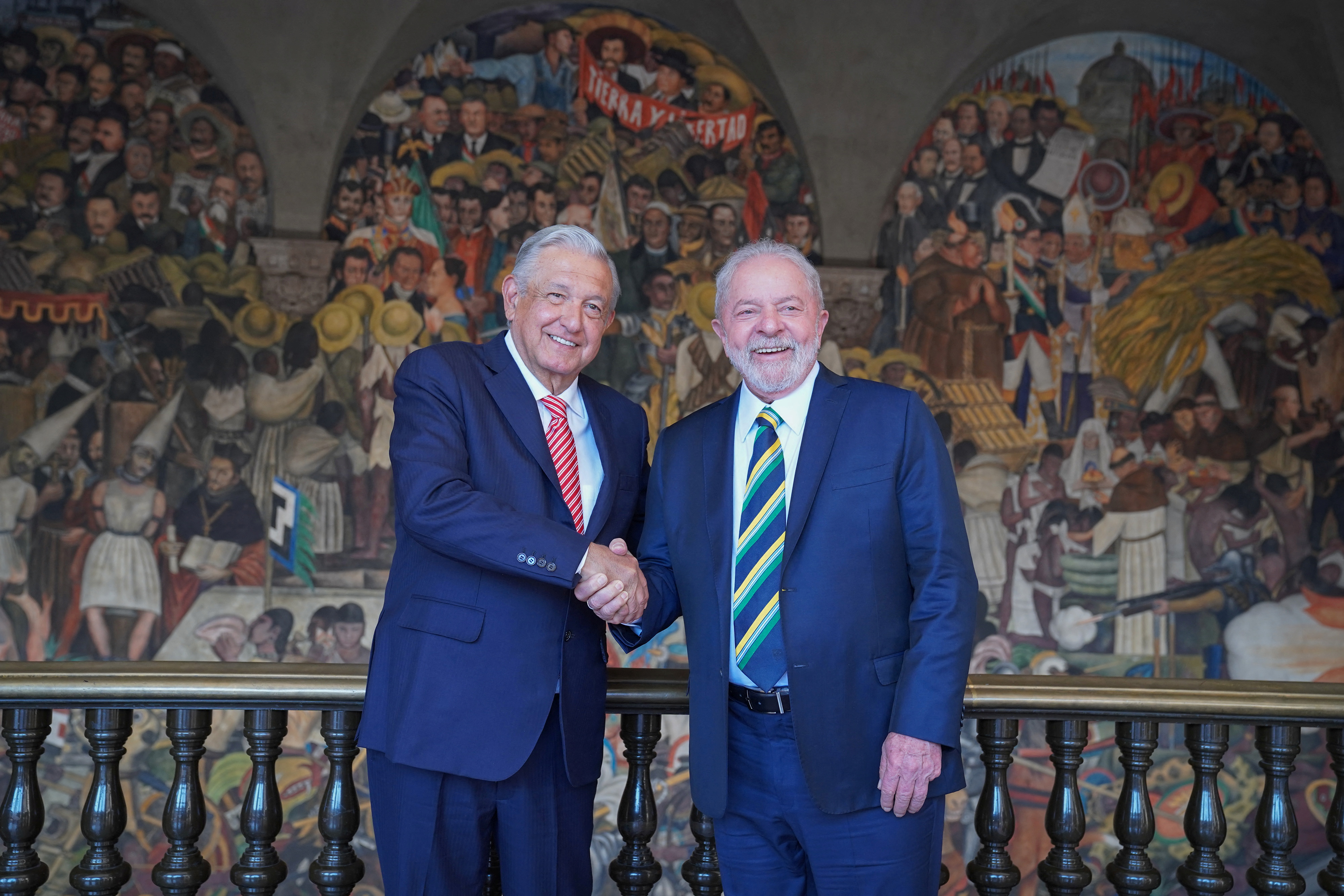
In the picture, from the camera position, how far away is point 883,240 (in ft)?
27.6

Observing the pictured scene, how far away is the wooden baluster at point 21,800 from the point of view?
8.01 feet

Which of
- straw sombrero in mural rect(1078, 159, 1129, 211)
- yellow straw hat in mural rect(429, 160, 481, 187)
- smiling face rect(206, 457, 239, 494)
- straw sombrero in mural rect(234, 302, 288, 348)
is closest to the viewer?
smiling face rect(206, 457, 239, 494)

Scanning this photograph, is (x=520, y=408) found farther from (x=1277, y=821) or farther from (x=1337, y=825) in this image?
(x=1337, y=825)

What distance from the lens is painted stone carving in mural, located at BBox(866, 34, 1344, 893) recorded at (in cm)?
826

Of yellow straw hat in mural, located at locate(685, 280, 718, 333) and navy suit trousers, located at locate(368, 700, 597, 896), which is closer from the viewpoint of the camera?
navy suit trousers, located at locate(368, 700, 597, 896)

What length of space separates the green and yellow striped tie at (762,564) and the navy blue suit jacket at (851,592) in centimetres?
4

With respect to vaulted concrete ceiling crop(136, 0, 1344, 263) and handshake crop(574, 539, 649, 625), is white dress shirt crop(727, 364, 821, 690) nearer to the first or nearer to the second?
handshake crop(574, 539, 649, 625)

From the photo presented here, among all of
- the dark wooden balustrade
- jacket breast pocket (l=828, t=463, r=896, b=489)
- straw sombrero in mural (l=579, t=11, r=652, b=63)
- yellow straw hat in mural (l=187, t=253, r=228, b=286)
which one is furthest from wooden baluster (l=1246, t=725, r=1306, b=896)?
yellow straw hat in mural (l=187, t=253, r=228, b=286)

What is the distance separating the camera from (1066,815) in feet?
8.25

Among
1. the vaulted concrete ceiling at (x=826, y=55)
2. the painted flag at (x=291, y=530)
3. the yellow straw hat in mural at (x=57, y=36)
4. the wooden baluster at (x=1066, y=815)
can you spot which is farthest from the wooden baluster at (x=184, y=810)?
the yellow straw hat in mural at (x=57, y=36)

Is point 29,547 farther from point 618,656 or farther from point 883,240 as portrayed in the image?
point 883,240

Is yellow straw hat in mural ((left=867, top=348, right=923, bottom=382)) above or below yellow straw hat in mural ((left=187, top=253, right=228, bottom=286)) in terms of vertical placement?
below

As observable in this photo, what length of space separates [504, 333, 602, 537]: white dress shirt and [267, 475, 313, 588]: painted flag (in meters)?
5.68

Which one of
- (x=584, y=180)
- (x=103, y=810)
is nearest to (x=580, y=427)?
(x=103, y=810)
